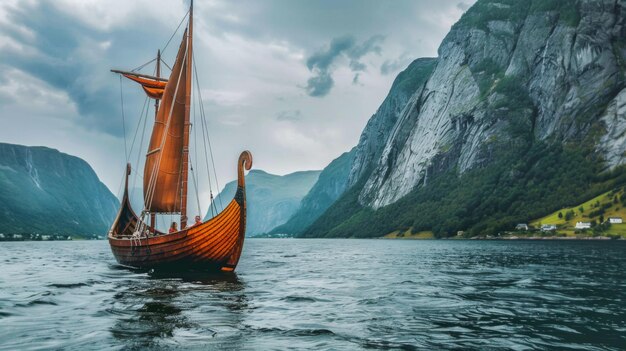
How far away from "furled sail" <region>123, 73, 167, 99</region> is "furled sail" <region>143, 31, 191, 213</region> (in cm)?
1414

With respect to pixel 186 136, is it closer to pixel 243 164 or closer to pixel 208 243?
pixel 243 164

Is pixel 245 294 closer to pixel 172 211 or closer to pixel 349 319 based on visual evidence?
pixel 349 319

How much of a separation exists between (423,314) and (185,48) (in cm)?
3192

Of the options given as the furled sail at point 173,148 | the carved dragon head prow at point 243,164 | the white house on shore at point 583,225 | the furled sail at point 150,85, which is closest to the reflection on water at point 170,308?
the carved dragon head prow at point 243,164

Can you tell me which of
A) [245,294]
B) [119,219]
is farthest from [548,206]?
[245,294]

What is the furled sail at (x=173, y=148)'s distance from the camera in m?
38.5

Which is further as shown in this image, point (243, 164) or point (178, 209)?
point (178, 209)

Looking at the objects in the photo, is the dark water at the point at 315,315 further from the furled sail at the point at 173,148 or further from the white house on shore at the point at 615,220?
the white house on shore at the point at 615,220

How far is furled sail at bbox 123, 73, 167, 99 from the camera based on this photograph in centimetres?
5447

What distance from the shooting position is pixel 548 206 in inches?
7771

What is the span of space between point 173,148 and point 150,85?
1987 cm

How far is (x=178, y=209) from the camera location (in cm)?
4172

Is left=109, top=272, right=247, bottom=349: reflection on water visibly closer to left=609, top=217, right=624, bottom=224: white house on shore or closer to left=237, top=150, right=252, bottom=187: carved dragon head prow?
left=237, top=150, right=252, bottom=187: carved dragon head prow

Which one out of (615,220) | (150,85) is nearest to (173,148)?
(150,85)
